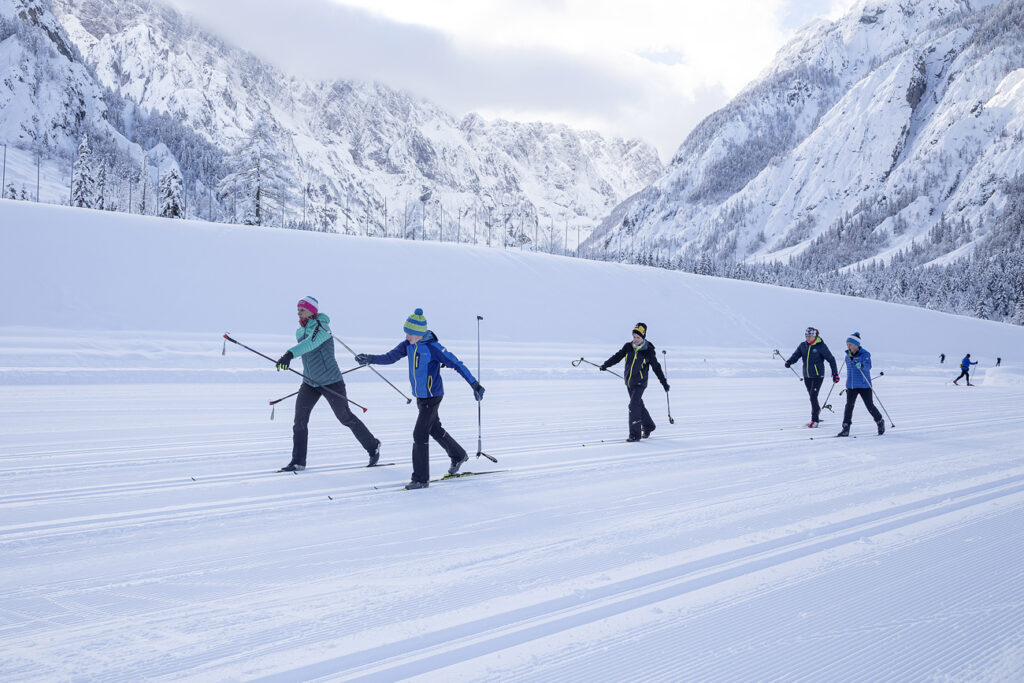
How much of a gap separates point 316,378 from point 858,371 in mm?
9109

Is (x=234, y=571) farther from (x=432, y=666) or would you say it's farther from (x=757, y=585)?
(x=757, y=585)

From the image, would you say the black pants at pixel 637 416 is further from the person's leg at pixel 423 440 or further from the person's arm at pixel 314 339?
the person's arm at pixel 314 339

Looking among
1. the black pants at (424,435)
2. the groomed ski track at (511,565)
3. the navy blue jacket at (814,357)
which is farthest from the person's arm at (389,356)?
the navy blue jacket at (814,357)

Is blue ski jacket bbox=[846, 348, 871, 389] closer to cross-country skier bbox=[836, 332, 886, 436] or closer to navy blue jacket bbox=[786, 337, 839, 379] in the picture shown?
cross-country skier bbox=[836, 332, 886, 436]

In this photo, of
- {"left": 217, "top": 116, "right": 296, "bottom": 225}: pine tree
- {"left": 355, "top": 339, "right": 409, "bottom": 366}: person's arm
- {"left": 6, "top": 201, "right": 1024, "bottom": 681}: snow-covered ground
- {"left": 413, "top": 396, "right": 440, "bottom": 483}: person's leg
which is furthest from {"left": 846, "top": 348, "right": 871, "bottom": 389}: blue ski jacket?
{"left": 217, "top": 116, "right": 296, "bottom": 225}: pine tree

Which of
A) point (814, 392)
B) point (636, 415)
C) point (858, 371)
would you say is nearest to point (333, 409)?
point (636, 415)

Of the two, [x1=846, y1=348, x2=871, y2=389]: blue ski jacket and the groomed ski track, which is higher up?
[x1=846, y1=348, x2=871, y2=389]: blue ski jacket

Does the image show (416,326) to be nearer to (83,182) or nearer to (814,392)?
(814,392)

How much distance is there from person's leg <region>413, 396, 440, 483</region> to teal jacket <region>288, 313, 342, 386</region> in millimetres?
1321

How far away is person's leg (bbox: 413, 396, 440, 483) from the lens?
692cm

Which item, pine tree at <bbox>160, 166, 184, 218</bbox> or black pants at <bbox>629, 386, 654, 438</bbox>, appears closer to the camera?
black pants at <bbox>629, 386, 654, 438</bbox>

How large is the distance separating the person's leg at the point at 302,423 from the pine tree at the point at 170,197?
38011 mm

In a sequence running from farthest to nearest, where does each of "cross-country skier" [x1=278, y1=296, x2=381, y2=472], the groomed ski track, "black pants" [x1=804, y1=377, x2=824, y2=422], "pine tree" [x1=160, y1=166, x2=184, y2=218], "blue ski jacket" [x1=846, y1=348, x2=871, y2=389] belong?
"pine tree" [x1=160, y1=166, x2=184, y2=218] < "black pants" [x1=804, y1=377, x2=824, y2=422] < "blue ski jacket" [x1=846, y1=348, x2=871, y2=389] < "cross-country skier" [x1=278, y1=296, x2=381, y2=472] < the groomed ski track

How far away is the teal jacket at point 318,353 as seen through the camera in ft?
25.3
